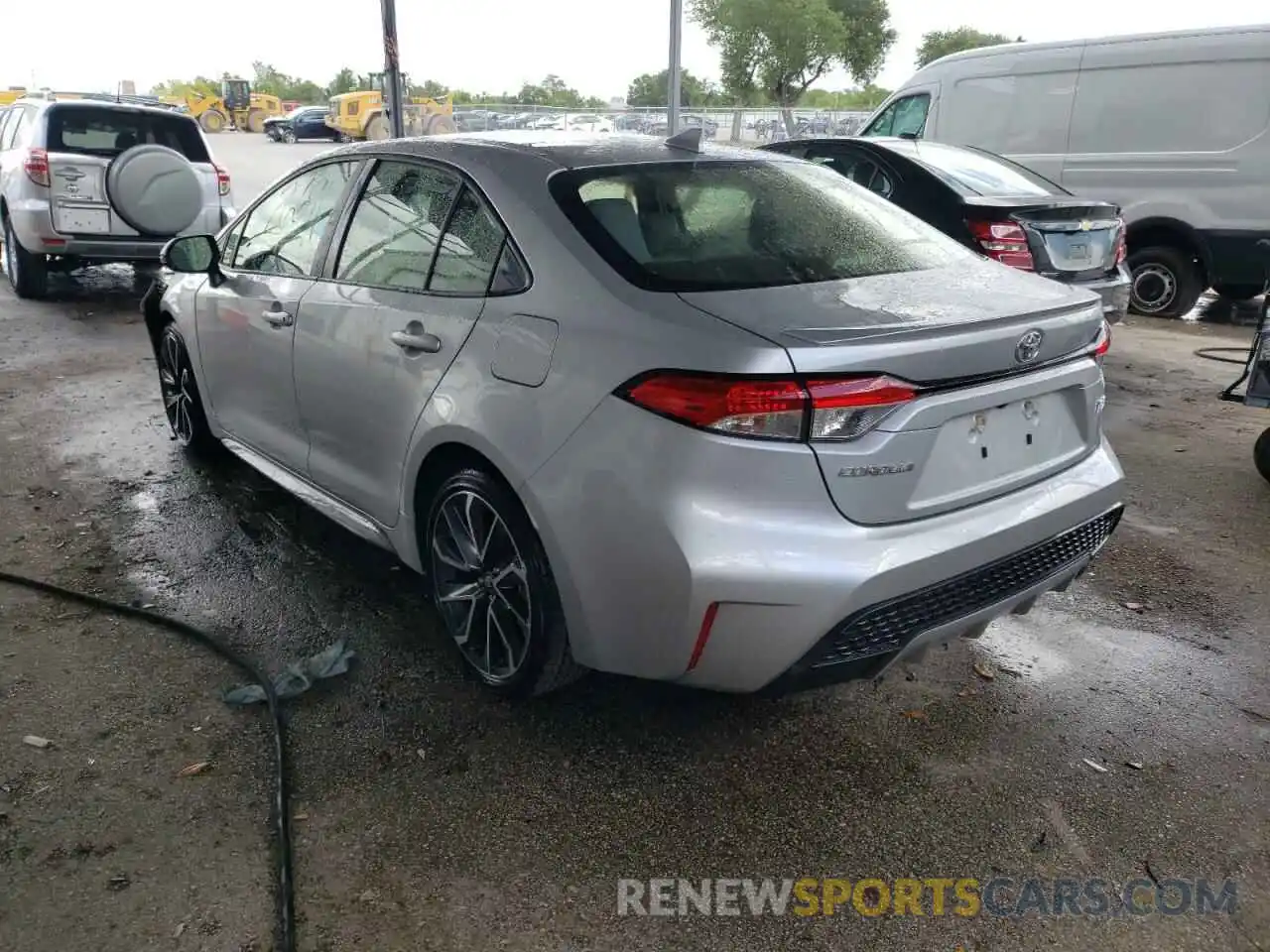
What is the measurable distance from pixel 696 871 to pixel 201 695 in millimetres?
1570

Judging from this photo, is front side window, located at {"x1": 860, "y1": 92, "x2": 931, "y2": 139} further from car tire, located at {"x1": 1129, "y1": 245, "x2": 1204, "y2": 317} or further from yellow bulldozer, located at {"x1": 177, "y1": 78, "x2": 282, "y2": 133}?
yellow bulldozer, located at {"x1": 177, "y1": 78, "x2": 282, "y2": 133}

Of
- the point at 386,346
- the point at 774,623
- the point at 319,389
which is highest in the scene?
the point at 386,346

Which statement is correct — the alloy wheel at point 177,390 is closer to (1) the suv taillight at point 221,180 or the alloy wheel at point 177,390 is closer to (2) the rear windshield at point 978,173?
(2) the rear windshield at point 978,173

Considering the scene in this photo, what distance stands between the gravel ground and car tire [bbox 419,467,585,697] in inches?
6.1

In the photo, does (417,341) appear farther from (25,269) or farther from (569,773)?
(25,269)

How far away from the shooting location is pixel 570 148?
3004 millimetres

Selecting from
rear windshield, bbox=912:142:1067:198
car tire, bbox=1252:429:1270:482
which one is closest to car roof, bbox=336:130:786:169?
car tire, bbox=1252:429:1270:482

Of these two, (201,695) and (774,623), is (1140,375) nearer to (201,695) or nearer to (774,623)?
(774,623)

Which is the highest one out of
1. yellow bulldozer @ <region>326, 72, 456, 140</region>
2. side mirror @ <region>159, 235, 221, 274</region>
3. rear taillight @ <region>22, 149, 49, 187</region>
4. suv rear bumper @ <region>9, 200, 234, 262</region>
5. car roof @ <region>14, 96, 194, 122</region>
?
yellow bulldozer @ <region>326, 72, 456, 140</region>

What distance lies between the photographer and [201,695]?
115 inches

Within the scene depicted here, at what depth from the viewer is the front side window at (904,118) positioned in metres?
10.3

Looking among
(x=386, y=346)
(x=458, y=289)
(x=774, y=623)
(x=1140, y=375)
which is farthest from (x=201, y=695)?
(x=1140, y=375)

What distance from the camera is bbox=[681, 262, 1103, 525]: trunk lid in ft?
7.03

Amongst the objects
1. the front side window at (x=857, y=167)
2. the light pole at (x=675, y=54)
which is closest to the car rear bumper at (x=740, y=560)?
the front side window at (x=857, y=167)
